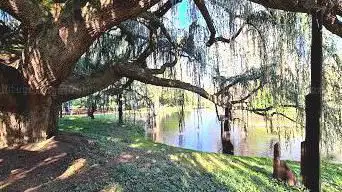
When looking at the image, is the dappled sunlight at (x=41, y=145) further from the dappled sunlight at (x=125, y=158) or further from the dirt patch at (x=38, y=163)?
the dappled sunlight at (x=125, y=158)

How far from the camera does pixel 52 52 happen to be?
4.86m

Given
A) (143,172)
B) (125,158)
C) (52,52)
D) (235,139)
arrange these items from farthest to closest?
(235,139) < (125,158) < (143,172) < (52,52)

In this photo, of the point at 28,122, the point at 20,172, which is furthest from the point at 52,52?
the point at 20,172

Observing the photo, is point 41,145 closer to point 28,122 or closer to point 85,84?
point 28,122

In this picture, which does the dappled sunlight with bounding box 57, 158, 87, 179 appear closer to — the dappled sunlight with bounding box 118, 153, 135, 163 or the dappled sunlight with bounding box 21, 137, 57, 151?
the dappled sunlight with bounding box 21, 137, 57, 151

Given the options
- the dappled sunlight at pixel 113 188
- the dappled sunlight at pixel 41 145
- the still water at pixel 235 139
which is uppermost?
the dappled sunlight at pixel 41 145

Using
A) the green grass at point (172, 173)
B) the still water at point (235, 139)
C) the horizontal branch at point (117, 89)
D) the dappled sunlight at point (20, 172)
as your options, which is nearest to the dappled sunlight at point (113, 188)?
the green grass at point (172, 173)

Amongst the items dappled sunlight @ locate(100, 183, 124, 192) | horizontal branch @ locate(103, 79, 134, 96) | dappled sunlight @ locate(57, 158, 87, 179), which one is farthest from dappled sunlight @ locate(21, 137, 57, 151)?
horizontal branch @ locate(103, 79, 134, 96)

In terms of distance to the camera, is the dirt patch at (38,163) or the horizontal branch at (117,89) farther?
the horizontal branch at (117,89)

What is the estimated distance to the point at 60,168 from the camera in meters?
6.04

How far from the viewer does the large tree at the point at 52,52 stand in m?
4.70

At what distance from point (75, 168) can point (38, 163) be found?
0.50m

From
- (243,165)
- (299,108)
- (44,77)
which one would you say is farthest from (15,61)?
(299,108)

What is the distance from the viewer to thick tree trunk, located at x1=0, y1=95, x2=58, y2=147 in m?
5.90
